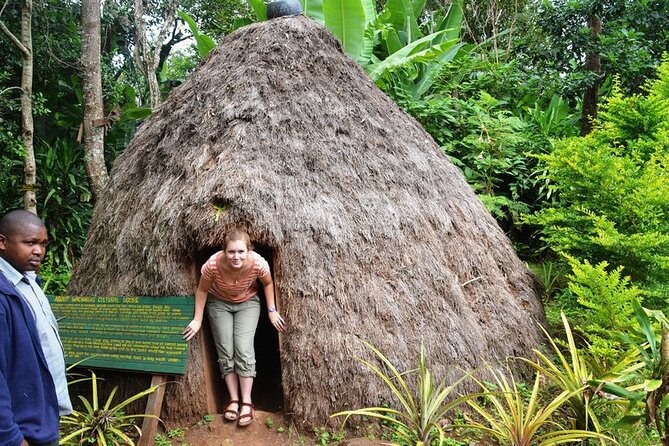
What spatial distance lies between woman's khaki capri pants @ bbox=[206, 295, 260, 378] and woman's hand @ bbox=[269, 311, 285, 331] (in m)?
0.22

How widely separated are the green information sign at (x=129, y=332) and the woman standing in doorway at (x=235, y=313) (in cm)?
15

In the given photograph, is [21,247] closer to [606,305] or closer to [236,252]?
[236,252]

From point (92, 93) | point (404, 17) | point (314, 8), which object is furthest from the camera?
point (404, 17)

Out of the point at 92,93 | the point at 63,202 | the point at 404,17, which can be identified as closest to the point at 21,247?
the point at 92,93

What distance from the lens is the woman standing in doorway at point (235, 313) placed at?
4.37m

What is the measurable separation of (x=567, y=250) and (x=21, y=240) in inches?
211

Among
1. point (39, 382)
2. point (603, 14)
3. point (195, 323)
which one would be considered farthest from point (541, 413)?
point (603, 14)

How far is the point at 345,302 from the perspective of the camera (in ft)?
15.1

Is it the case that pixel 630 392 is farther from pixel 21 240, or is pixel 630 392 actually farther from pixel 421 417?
pixel 21 240

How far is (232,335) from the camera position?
455cm

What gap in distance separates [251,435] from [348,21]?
6509mm

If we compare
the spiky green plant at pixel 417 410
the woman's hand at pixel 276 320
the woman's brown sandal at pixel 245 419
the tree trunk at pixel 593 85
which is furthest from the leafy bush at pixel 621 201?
the woman's brown sandal at pixel 245 419

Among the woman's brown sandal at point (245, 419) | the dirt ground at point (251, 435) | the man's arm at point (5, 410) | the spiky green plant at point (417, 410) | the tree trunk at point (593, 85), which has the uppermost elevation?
the tree trunk at point (593, 85)

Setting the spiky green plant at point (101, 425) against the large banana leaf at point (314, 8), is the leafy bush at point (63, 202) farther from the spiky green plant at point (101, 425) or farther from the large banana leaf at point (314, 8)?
the spiky green plant at point (101, 425)
